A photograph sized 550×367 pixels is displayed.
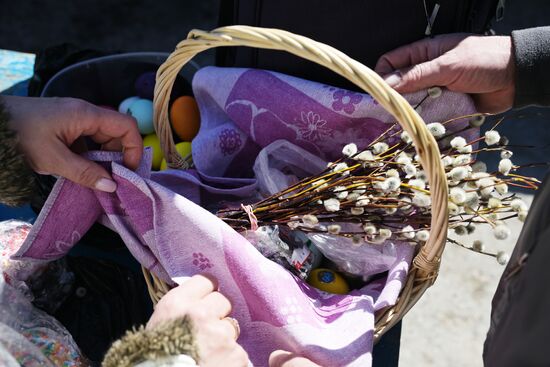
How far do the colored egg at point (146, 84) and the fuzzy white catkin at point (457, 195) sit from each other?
66 cm

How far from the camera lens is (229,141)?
3.14 feet

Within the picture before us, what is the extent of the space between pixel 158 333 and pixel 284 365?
7.3 inches

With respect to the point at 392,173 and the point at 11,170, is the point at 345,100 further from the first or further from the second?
the point at 11,170

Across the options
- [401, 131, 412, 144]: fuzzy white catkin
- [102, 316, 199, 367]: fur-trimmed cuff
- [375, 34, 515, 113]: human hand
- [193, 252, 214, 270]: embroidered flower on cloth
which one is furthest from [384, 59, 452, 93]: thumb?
[102, 316, 199, 367]: fur-trimmed cuff

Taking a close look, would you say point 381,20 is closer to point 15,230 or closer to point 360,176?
point 360,176

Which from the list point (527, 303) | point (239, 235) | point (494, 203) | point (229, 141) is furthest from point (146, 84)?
point (527, 303)

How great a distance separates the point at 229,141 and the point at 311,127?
147 mm

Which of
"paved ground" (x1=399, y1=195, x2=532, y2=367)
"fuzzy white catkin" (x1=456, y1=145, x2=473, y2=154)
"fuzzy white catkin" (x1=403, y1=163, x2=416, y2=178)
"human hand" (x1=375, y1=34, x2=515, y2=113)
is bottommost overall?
"paved ground" (x1=399, y1=195, x2=532, y2=367)

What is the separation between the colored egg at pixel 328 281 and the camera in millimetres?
853

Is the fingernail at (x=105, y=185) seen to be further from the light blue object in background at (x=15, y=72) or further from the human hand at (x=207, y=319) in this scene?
the light blue object in background at (x=15, y=72)

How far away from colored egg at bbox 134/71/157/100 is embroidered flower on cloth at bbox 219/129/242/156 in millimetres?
266

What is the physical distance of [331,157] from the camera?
3.07 ft

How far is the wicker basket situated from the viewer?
0.64 metres

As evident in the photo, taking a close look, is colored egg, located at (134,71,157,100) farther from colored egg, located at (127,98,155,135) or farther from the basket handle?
the basket handle
